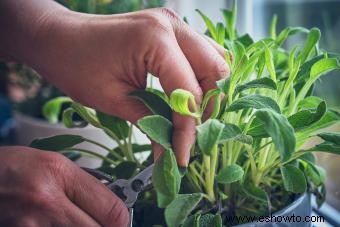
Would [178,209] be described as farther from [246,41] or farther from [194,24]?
[194,24]

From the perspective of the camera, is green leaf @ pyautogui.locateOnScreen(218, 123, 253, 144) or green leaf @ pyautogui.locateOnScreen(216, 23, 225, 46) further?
green leaf @ pyautogui.locateOnScreen(216, 23, 225, 46)

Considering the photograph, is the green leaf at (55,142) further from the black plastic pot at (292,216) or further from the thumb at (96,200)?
the black plastic pot at (292,216)

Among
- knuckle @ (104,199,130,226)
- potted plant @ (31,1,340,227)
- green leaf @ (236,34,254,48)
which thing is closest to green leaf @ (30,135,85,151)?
potted plant @ (31,1,340,227)

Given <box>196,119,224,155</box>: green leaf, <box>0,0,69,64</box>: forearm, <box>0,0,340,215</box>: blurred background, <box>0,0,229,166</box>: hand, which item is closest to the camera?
<box>196,119,224,155</box>: green leaf

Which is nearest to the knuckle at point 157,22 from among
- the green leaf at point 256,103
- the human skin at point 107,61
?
the human skin at point 107,61

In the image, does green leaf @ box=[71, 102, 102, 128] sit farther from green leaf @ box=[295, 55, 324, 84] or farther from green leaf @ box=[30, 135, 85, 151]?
green leaf @ box=[295, 55, 324, 84]

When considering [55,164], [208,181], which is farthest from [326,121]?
[55,164]

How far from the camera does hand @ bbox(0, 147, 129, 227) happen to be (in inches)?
13.5

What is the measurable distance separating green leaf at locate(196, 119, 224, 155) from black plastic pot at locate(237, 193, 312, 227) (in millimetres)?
116

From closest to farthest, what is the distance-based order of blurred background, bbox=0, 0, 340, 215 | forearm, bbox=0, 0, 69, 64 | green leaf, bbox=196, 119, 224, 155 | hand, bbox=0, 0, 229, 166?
green leaf, bbox=196, 119, 224, 155
hand, bbox=0, 0, 229, 166
forearm, bbox=0, 0, 69, 64
blurred background, bbox=0, 0, 340, 215

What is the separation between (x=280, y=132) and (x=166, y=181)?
0.08 m

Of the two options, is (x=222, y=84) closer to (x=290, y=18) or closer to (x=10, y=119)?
(x=290, y=18)

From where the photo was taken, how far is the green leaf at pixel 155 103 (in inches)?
14.3

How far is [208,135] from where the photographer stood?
27 cm
